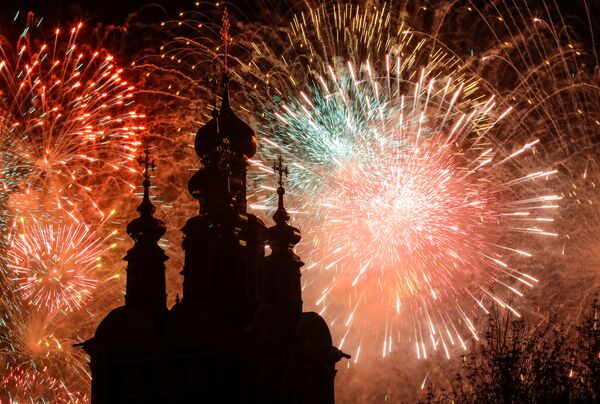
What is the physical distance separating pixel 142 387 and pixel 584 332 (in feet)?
36.5

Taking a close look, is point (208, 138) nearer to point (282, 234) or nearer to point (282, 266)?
point (282, 234)

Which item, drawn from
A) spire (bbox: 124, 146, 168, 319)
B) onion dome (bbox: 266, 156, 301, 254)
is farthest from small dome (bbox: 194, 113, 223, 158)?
onion dome (bbox: 266, 156, 301, 254)

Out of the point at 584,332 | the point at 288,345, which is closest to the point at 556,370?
the point at 584,332

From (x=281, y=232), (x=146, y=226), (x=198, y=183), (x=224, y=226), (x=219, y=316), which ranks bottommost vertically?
(x=219, y=316)

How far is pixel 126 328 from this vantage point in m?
33.9

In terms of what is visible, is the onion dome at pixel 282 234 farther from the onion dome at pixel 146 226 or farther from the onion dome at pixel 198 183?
the onion dome at pixel 146 226

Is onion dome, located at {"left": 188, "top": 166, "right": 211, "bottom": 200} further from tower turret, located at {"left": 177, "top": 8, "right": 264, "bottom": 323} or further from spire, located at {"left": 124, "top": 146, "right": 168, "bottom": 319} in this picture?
spire, located at {"left": 124, "top": 146, "right": 168, "bottom": 319}

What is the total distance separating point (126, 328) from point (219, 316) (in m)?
2.49

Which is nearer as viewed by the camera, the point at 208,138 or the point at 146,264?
the point at 146,264

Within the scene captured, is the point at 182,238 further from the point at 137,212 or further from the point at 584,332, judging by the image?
the point at 584,332

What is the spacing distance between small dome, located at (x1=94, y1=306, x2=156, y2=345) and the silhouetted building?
0.08 feet

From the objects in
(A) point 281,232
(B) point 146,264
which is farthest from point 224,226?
(A) point 281,232

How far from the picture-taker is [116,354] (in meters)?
33.8

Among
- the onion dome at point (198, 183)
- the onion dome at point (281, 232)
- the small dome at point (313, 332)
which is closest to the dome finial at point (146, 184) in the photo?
the onion dome at point (198, 183)
